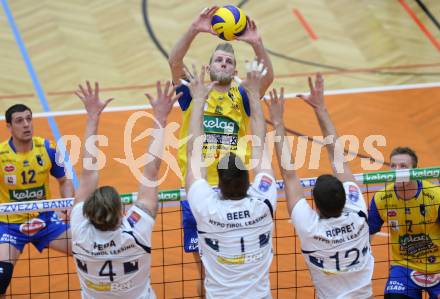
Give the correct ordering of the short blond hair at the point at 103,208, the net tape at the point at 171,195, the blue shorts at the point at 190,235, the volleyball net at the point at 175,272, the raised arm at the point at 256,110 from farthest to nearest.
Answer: the volleyball net at the point at 175,272 < the blue shorts at the point at 190,235 < the net tape at the point at 171,195 < the raised arm at the point at 256,110 < the short blond hair at the point at 103,208

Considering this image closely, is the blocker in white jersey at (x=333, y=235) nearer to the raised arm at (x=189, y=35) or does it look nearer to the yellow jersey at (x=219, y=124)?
the yellow jersey at (x=219, y=124)

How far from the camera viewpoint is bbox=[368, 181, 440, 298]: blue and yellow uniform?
27.1 feet

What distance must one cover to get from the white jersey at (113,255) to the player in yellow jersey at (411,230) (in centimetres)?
293

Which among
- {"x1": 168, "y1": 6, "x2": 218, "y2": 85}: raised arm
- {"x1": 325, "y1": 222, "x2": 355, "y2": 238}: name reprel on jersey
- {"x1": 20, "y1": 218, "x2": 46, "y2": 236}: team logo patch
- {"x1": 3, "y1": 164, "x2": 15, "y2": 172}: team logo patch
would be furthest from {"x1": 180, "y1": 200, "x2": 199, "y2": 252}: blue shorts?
{"x1": 325, "y1": 222, "x2": 355, "y2": 238}: name reprel on jersey

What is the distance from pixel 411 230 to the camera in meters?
8.33

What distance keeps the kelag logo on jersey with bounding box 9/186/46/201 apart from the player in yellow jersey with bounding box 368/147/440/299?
11.7ft

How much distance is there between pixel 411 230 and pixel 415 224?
0.24 ft

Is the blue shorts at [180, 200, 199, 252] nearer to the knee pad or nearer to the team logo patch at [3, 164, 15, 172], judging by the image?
the knee pad

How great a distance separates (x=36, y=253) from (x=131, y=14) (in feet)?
26.2

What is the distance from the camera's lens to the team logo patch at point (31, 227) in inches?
358

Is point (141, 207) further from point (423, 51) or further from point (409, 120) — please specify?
point (423, 51)

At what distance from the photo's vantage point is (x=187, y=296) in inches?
375

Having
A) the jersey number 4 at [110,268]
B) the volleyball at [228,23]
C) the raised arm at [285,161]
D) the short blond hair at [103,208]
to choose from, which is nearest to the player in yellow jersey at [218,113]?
the volleyball at [228,23]

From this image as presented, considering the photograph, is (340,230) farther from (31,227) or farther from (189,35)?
(31,227)
